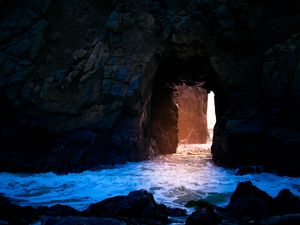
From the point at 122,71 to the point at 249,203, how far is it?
1372 cm

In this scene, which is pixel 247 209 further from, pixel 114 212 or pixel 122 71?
pixel 122 71

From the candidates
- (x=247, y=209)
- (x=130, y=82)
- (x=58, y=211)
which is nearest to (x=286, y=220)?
(x=247, y=209)

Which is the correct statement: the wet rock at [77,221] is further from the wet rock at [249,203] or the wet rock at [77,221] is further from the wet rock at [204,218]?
the wet rock at [249,203]

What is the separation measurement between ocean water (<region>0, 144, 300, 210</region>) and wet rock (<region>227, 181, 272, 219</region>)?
940 millimetres

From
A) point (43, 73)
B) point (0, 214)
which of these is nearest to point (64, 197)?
point (0, 214)

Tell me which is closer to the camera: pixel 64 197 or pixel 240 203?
pixel 240 203

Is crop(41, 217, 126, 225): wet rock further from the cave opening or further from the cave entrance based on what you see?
the cave opening

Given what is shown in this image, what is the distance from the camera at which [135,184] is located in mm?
17125

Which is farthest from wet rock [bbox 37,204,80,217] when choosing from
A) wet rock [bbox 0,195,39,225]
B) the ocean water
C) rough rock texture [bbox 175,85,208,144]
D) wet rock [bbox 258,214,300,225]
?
rough rock texture [bbox 175,85,208,144]

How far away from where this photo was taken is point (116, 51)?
Answer: 23891 mm

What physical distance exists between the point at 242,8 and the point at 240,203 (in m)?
14.4

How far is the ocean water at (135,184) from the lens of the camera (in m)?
14.2

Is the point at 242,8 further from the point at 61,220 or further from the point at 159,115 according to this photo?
the point at 61,220

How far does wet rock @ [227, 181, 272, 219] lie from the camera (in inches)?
448
